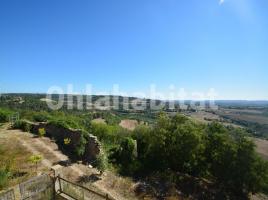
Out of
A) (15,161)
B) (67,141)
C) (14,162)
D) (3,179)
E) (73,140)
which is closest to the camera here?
(3,179)

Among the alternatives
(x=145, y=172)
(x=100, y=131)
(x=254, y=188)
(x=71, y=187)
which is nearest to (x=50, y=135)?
(x=100, y=131)

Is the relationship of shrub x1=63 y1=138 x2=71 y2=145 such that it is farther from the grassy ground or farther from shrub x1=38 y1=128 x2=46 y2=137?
shrub x1=38 y1=128 x2=46 y2=137

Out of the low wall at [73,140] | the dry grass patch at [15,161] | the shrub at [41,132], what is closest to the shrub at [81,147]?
the low wall at [73,140]

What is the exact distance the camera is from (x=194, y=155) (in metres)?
14.5

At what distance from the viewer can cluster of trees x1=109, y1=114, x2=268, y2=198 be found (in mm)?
14297

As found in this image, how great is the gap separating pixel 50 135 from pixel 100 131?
6057mm

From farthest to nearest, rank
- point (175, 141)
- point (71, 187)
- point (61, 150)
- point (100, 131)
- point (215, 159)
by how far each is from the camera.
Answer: point (100, 131)
point (215, 159)
point (175, 141)
point (61, 150)
point (71, 187)

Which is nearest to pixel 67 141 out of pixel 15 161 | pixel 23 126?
pixel 15 161

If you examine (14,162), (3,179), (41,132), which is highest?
(41,132)

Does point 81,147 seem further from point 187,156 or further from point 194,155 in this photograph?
point 194,155

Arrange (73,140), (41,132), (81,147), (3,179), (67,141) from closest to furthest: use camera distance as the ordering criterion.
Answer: (3,179)
(81,147)
(67,141)
(73,140)
(41,132)

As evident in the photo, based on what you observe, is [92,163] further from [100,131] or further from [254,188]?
[254,188]

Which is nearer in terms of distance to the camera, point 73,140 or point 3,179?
point 3,179

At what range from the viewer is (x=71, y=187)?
26.5ft
